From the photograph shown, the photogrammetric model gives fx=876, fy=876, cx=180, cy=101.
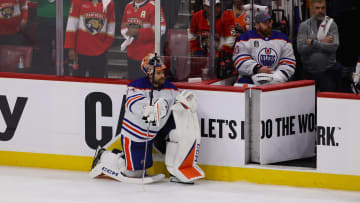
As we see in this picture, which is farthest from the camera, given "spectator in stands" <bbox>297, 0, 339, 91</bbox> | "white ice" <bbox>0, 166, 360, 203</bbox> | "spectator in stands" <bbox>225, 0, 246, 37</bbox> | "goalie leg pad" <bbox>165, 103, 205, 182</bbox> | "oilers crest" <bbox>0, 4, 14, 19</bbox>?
"spectator in stands" <bbox>225, 0, 246, 37</bbox>

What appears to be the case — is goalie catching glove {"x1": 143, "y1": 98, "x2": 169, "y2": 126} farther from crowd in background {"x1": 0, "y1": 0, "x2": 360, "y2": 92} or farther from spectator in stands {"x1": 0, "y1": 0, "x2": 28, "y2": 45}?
spectator in stands {"x1": 0, "y1": 0, "x2": 28, "y2": 45}

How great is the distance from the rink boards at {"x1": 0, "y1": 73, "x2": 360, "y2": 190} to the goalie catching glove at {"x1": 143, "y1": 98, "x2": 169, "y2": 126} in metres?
0.48

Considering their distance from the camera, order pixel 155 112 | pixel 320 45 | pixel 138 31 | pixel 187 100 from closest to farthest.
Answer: pixel 155 112 < pixel 187 100 < pixel 138 31 < pixel 320 45

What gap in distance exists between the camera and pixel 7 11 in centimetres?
766

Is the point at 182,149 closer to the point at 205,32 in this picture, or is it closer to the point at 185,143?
the point at 185,143

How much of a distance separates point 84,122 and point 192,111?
1045 mm

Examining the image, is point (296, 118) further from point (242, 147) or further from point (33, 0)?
point (33, 0)

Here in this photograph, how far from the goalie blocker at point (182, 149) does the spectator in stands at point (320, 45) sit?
5.04 ft

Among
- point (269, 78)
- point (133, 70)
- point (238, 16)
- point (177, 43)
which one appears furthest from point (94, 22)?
point (269, 78)

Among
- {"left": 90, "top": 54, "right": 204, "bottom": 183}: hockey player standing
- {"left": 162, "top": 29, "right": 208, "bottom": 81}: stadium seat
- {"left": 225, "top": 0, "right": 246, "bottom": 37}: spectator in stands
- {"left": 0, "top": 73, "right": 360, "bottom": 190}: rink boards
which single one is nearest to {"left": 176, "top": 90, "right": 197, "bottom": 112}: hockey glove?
{"left": 90, "top": 54, "right": 204, "bottom": 183}: hockey player standing

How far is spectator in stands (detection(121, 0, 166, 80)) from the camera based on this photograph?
732cm

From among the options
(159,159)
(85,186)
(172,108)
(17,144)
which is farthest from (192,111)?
(17,144)

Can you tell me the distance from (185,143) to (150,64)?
682mm

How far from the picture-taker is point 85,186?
692cm
